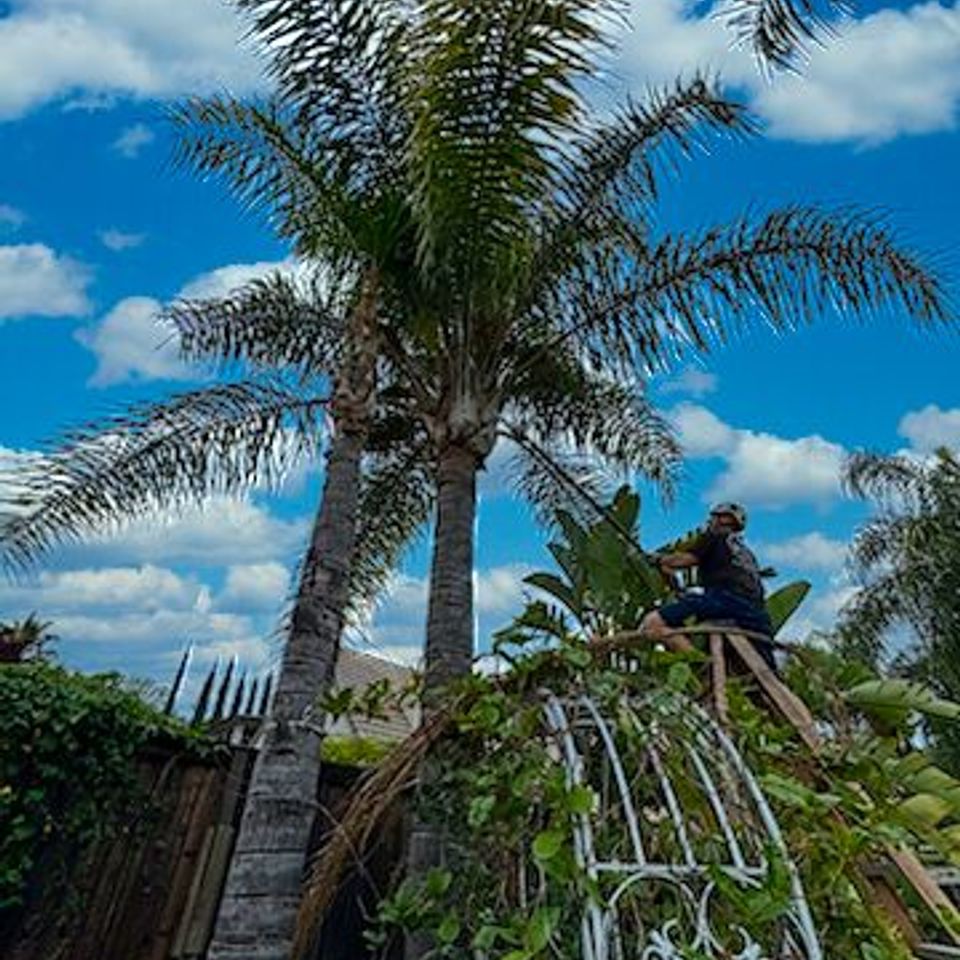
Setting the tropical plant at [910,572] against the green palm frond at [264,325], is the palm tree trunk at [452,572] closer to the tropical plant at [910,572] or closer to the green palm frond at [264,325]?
the green palm frond at [264,325]

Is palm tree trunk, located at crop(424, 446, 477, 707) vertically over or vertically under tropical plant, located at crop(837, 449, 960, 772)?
under

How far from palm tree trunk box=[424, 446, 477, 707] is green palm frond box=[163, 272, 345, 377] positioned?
5.81ft

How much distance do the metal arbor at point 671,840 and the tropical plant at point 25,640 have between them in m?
4.74

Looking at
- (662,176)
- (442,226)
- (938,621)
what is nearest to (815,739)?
(442,226)

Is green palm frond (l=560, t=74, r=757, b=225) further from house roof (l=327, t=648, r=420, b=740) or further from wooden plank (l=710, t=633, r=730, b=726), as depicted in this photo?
wooden plank (l=710, t=633, r=730, b=726)

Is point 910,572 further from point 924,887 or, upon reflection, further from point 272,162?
point 924,887

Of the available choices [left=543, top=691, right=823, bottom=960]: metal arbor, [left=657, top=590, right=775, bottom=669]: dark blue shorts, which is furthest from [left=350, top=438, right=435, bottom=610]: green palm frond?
[left=543, top=691, right=823, bottom=960]: metal arbor

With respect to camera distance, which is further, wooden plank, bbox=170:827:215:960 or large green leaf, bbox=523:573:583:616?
wooden plank, bbox=170:827:215:960

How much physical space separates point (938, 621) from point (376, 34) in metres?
10.4

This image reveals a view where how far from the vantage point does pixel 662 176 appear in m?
6.21

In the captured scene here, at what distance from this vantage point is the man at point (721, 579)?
3.67 metres

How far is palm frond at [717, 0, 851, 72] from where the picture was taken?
14.0 feet

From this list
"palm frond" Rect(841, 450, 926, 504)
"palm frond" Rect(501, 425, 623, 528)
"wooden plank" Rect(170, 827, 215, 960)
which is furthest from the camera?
"palm frond" Rect(841, 450, 926, 504)

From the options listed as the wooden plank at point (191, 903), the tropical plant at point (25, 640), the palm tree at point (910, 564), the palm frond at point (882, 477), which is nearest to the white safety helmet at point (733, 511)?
the wooden plank at point (191, 903)
